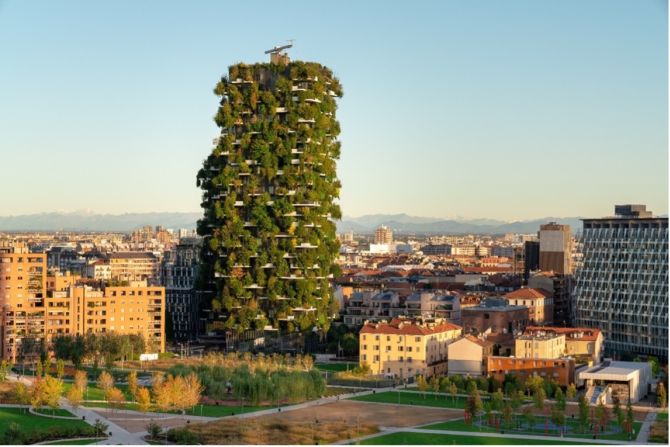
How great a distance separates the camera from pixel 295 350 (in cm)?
5809

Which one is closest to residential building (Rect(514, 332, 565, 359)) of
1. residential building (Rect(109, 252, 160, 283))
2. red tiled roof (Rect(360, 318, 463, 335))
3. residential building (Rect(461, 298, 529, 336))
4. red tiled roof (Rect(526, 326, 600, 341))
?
red tiled roof (Rect(526, 326, 600, 341))

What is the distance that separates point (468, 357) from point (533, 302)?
15878mm

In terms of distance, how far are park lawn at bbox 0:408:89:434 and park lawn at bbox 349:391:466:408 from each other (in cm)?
1025

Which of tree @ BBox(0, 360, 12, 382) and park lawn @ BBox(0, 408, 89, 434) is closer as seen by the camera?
park lawn @ BBox(0, 408, 89, 434)

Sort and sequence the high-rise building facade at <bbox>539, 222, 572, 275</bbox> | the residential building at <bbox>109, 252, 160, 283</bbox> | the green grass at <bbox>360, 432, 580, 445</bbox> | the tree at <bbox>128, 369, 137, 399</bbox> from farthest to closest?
1. the residential building at <bbox>109, 252, 160, 283</bbox>
2. the high-rise building facade at <bbox>539, 222, 572, 275</bbox>
3. the tree at <bbox>128, 369, 137, 399</bbox>
4. the green grass at <bbox>360, 432, 580, 445</bbox>

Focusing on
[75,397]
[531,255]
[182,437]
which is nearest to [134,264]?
[531,255]

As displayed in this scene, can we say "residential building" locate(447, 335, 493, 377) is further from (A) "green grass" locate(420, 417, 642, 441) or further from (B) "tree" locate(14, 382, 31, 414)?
(B) "tree" locate(14, 382, 31, 414)

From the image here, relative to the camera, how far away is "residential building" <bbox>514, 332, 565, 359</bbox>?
4900 centimetres

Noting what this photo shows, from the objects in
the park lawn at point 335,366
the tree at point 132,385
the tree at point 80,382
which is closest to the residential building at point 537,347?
the park lawn at point 335,366

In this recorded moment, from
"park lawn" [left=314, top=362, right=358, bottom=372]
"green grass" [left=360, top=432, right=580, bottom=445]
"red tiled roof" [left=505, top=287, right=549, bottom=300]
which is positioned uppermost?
"red tiled roof" [left=505, top=287, right=549, bottom=300]

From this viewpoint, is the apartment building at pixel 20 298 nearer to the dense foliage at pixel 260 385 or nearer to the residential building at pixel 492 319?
the dense foliage at pixel 260 385

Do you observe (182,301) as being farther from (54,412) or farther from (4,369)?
(54,412)

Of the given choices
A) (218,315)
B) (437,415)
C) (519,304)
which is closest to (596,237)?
(519,304)

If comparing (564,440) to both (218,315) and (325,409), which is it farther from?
(218,315)
